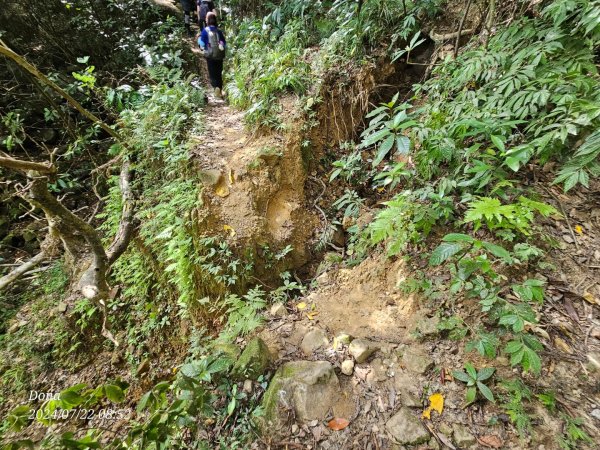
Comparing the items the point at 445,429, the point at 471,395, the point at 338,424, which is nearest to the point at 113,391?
the point at 338,424

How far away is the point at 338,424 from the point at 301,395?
0.34 meters

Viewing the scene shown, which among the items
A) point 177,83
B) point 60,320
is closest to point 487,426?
point 60,320

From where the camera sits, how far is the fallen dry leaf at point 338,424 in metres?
2.16

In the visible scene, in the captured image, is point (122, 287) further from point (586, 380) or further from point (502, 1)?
point (502, 1)

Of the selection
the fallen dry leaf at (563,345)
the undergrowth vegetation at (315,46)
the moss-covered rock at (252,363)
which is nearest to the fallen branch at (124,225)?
the undergrowth vegetation at (315,46)

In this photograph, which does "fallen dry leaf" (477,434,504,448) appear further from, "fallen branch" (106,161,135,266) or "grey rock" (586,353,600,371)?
"fallen branch" (106,161,135,266)

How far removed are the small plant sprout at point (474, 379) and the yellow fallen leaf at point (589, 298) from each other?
1024mm

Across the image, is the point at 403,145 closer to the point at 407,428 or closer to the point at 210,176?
the point at 407,428

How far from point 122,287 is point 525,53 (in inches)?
245

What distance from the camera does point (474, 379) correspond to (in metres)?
2.02

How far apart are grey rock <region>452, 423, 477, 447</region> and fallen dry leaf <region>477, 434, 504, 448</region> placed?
0.04 m

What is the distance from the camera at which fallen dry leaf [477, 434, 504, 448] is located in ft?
5.98

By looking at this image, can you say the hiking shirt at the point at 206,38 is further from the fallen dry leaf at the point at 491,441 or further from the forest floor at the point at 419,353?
the fallen dry leaf at the point at 491,441

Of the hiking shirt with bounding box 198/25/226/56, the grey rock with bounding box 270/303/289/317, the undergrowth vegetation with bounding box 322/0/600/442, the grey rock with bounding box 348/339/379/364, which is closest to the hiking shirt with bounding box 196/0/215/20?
the hiking shirt with bounding box 198/25/226/56
